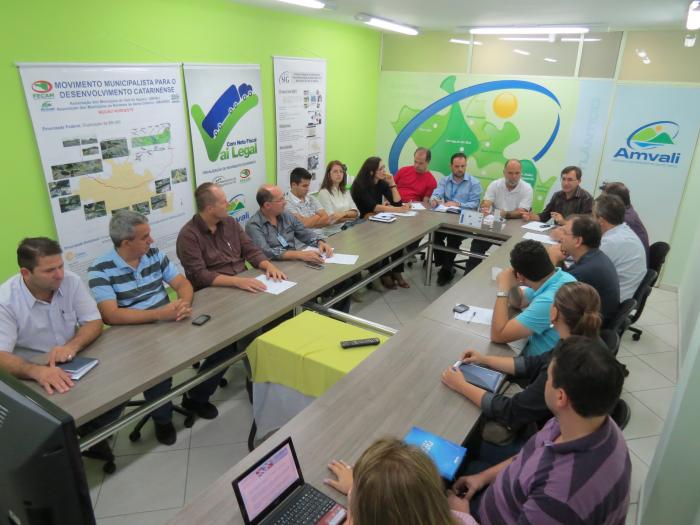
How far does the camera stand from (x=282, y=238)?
4043mm

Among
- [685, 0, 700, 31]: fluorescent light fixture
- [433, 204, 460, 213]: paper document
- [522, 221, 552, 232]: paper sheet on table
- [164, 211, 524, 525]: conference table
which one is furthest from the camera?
[433, 204, 460, 213]: paper document

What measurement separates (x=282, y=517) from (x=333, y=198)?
160 inches

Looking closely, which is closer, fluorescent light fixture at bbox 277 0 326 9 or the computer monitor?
the computer monitor

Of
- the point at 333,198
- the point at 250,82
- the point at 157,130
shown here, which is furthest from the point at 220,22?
the point at 333,198

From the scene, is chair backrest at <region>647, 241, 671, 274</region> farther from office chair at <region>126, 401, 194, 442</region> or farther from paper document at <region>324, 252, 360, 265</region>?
office chair at <region>126, 401, 194, 442</region>

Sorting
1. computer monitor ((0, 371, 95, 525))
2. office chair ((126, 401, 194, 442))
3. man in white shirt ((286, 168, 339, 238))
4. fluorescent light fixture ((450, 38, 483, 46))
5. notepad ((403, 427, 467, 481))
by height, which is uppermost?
fluorescent light fixture ((450, 38, 483, 46))

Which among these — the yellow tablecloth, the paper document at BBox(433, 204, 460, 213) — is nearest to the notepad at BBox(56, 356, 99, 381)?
the yellow tablecloth

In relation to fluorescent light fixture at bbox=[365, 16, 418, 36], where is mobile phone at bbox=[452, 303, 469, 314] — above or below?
below

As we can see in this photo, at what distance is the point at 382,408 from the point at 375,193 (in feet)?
12.7

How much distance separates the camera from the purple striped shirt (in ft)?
4.19

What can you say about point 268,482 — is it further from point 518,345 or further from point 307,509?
point 518,345

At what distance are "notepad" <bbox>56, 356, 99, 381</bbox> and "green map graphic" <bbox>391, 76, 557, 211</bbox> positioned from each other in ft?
18.7

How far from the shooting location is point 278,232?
405 cm

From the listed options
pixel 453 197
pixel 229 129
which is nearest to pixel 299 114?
pixel 229 129
